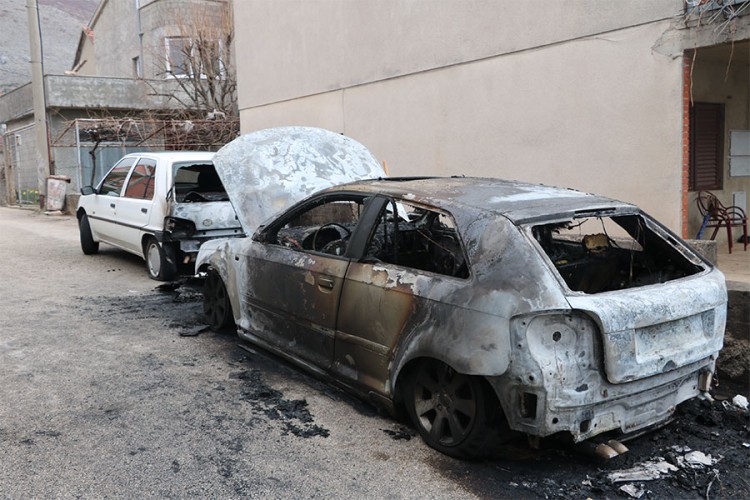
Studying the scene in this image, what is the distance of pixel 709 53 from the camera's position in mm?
7344

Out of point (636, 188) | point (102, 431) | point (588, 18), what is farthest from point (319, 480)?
point (588, 18)

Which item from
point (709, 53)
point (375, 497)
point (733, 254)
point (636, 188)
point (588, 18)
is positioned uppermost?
point (588, 18)

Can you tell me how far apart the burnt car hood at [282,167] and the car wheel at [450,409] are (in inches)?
102

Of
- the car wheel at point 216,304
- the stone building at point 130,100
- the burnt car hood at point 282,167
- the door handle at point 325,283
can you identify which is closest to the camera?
the door handle at point 325,283

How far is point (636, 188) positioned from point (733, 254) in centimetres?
164

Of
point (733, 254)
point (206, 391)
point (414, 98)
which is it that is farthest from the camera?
point (414, 98)

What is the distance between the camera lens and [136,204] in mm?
8461

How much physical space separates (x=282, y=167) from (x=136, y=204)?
319 centimetres

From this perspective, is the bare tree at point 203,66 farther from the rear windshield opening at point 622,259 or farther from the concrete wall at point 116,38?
the rear windshield opening at point 622,259

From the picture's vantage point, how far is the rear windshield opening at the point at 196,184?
8016 mm

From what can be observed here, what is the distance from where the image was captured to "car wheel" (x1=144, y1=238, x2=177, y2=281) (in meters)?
7.88

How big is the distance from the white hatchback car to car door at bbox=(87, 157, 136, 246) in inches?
0.7

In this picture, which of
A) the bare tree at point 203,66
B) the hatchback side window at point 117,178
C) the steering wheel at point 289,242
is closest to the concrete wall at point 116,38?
the bare tree at point 203,66

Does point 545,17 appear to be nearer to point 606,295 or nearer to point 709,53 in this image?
point 709,53
